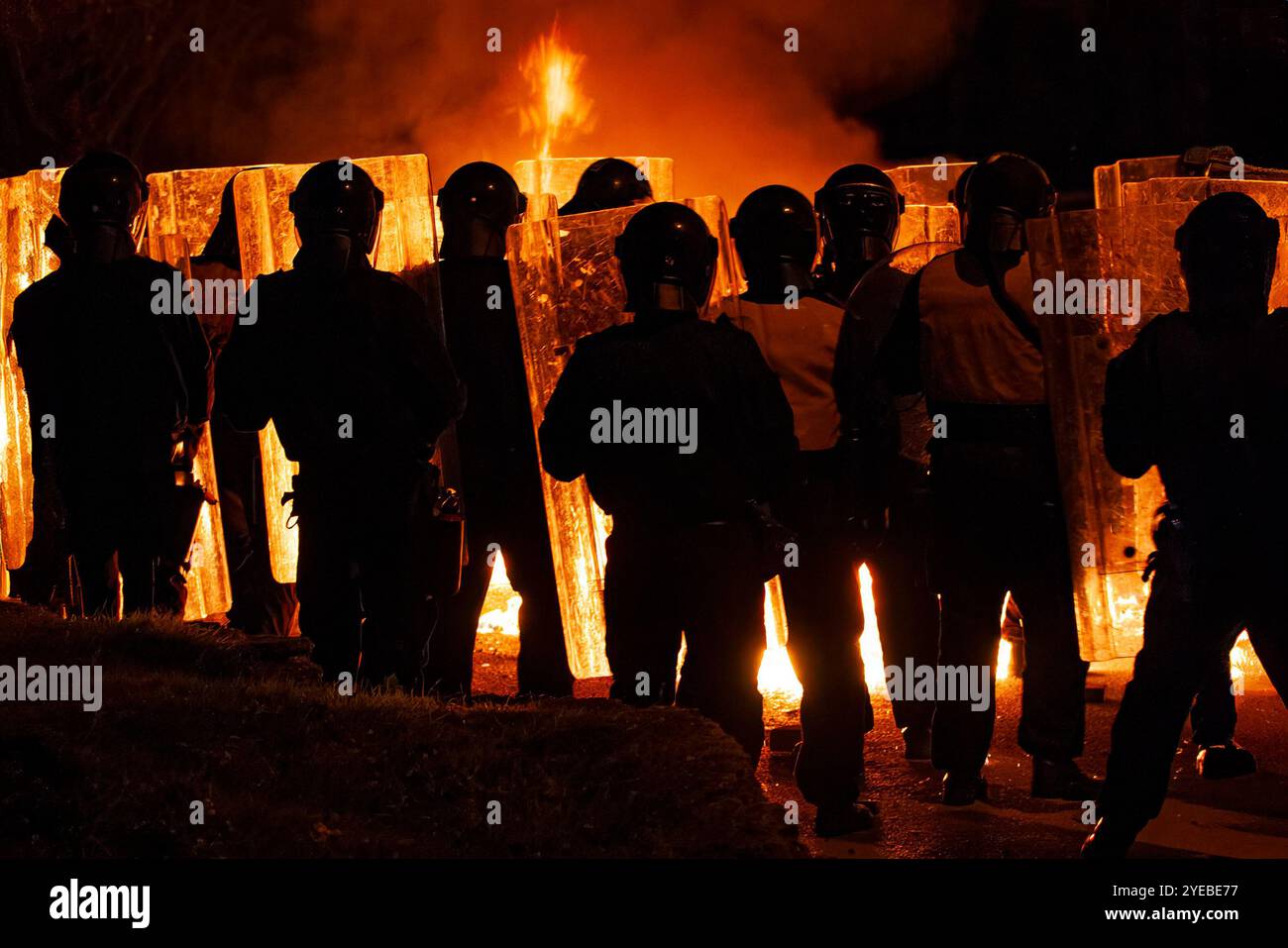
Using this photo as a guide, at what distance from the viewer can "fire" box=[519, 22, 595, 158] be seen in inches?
568

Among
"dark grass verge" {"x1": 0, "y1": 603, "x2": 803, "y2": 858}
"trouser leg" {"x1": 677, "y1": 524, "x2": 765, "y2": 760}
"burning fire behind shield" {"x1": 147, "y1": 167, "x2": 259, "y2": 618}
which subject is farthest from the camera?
"burning fire behind shield" {"x1": 147, "y1": 167, "x2": 259, "y2": 618}

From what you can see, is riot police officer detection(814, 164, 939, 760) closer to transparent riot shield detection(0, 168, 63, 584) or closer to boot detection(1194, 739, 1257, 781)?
boot detection(1194, 739, 1257, 781)

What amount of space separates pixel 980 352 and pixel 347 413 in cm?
221

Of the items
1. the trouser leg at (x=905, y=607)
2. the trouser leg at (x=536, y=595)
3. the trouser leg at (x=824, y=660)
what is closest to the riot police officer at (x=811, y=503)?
the trouser leg at (x=824, y=660)

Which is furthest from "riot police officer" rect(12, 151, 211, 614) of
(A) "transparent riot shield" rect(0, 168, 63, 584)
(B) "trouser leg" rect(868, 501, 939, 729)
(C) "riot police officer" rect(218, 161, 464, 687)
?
(B) "trouser leg" rect(868, 501, 939, 729)

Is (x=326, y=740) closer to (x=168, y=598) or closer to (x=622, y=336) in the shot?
(x=622, y=336)

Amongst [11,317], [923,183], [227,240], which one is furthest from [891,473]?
[11,317]

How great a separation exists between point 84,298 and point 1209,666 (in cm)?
436

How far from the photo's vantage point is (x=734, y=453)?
16.3 feet

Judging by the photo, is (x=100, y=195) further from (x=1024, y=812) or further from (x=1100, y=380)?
(x=1024, y=812)

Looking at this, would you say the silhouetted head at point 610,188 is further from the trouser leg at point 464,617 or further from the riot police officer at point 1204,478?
the riot police officer at point 1204,478

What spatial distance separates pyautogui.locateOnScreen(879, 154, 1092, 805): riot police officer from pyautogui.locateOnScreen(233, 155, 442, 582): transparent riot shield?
2163 millimetres

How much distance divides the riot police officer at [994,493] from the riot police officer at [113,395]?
2811 millimetres

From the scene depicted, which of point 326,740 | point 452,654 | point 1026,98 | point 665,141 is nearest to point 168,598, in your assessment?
point 452,654
